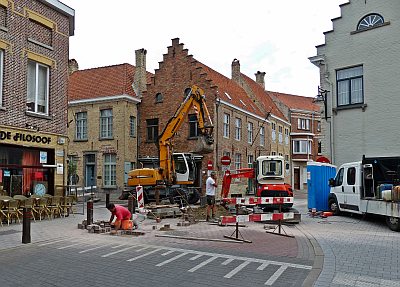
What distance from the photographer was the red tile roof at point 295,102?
5094 cm

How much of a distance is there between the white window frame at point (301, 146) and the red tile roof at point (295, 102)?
4.39 meters

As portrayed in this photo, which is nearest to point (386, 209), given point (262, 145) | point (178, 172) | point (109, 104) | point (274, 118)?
point (178, 172)

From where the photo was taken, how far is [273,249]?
31.1 ft

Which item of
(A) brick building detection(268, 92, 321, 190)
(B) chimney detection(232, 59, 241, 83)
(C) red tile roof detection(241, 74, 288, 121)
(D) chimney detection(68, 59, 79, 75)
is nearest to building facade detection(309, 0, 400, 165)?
(C) red tile roof detection(241, 74, 288, 121)

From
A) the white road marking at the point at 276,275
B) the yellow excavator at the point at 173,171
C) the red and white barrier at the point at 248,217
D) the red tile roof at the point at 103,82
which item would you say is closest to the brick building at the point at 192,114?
the red tile roof at the point at 103,82

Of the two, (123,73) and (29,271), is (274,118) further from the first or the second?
(29,271)

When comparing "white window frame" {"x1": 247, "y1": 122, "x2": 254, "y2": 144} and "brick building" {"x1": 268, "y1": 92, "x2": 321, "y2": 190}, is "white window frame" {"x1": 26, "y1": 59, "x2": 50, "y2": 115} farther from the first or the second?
"brick building" {"x1": 268, "y1": 92, "x2": 321, "y2": 190}

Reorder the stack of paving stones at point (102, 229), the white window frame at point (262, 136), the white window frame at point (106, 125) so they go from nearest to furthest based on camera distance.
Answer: the stack of paving stones at point (102, 229)
the white window frame at point (106, 125)
the white window frame at point (262, 136)

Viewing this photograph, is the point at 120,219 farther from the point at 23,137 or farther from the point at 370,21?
the point at 370,21

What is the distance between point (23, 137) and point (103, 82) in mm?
17033

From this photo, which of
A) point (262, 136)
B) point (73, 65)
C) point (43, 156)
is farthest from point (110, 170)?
point (262, 136)

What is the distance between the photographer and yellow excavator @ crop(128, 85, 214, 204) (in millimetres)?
20309

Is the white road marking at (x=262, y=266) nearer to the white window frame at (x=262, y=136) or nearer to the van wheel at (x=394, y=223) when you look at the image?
the van wheel at (x=394, y=223)

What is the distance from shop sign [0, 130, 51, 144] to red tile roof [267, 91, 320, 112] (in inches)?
1480
